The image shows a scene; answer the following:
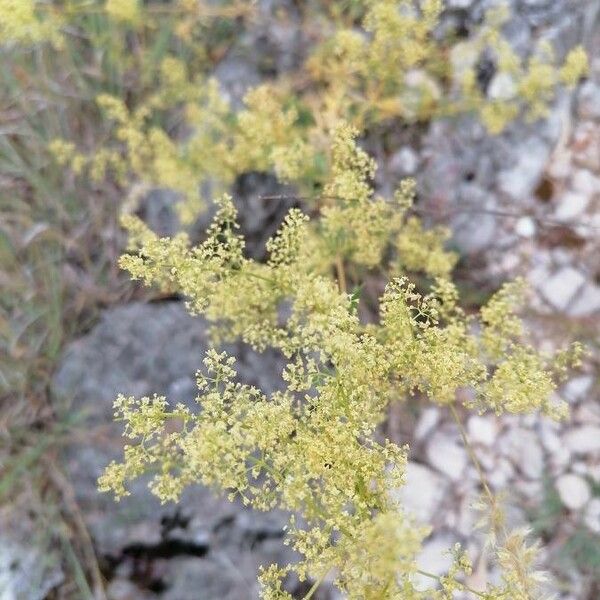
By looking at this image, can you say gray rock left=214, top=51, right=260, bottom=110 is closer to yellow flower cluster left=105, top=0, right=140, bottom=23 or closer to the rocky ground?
the rocky ground

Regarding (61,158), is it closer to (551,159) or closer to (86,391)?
(86,391)

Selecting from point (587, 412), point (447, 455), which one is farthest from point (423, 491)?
point (587, 412)

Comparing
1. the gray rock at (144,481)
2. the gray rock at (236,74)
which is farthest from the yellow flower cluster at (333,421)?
the gray rock at (236,74)

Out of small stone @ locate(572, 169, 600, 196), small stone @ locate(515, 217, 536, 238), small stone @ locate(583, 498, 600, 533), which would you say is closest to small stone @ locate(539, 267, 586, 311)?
small stone @ locate(515, 217, 536, 238)

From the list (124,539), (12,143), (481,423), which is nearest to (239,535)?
(124,539)

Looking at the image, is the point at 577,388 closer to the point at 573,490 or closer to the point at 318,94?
the point at 573,490

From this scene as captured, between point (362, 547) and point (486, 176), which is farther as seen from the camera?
point (486, 176)

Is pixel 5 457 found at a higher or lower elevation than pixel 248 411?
lower

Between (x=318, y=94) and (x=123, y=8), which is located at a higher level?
(x=123, y=8)
